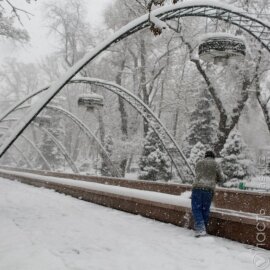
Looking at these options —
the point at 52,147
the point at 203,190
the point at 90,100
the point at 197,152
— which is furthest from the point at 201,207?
the point at 52,147

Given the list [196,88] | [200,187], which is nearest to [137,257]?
[200,187]

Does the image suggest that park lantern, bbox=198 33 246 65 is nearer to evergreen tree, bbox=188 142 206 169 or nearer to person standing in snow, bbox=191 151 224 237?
person standing in snow, bbox=191 151 224 237

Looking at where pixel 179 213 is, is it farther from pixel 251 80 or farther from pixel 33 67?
pixel 33 67

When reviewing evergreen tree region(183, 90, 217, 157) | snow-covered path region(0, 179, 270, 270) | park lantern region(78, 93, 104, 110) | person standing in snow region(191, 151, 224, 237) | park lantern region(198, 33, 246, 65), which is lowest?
snow-covered path region(0, 179, 270, 270)

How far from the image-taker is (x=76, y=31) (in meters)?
39.0

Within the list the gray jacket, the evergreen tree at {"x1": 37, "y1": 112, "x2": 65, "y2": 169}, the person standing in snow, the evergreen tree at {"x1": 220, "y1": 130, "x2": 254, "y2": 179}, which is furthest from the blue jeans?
the evergreen tree at {"x1": 37, "y1": 112, "x2": 65, "y2": 169}

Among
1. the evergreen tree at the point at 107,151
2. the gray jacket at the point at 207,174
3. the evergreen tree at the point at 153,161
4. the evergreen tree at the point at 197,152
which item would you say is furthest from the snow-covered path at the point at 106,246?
the evergreen tree at the point at 107,151

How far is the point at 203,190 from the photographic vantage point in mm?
8812

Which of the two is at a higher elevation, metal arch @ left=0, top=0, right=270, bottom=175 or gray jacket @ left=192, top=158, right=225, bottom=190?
metal arch @ left=0, top=0, right=270, bottom=175

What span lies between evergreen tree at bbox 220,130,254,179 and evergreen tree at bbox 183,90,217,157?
27.6ft

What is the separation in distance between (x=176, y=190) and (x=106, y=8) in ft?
77.8

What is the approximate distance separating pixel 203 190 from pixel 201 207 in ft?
1.11

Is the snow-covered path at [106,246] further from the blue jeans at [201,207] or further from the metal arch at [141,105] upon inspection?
the metal arch at [141,105]

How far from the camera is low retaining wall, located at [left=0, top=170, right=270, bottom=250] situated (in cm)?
755
